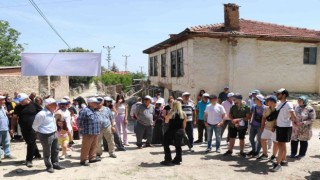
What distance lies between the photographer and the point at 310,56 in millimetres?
17562

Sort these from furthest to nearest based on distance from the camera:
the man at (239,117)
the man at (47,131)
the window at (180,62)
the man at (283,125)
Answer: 1. the window at (180,62)
2. the man at (239,117)
3. the man at (283,125)
4. the man at (47,131)

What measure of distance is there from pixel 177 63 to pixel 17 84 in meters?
11.2

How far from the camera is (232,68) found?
1606 cm

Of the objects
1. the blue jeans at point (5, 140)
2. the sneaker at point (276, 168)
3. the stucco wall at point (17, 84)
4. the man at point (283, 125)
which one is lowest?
the sneaker at point (276, 168)

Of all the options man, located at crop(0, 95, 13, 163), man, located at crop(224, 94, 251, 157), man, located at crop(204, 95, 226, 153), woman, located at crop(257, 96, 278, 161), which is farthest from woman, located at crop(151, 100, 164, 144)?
man, located at crop(0, 95, 13, 163)

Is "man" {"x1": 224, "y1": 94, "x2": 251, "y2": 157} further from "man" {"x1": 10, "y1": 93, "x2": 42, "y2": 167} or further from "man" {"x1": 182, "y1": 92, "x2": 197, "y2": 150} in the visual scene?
"man" {"x1": 10, "y1": 93, "x2": 42, "y2": 167}

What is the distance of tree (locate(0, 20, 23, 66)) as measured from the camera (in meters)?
41.9

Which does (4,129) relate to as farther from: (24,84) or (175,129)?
(24,84)

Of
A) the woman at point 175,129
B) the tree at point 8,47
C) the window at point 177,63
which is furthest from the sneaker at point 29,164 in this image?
the tree at point 8,47

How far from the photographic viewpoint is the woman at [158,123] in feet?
32.2

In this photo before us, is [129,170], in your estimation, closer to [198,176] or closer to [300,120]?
[198,176]

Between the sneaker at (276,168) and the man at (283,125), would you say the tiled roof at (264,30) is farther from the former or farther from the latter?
the sneaker at (276,168)

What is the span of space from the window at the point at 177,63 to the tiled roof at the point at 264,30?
2.27 metres

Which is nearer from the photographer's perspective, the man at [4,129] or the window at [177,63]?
the man at [4,129]
